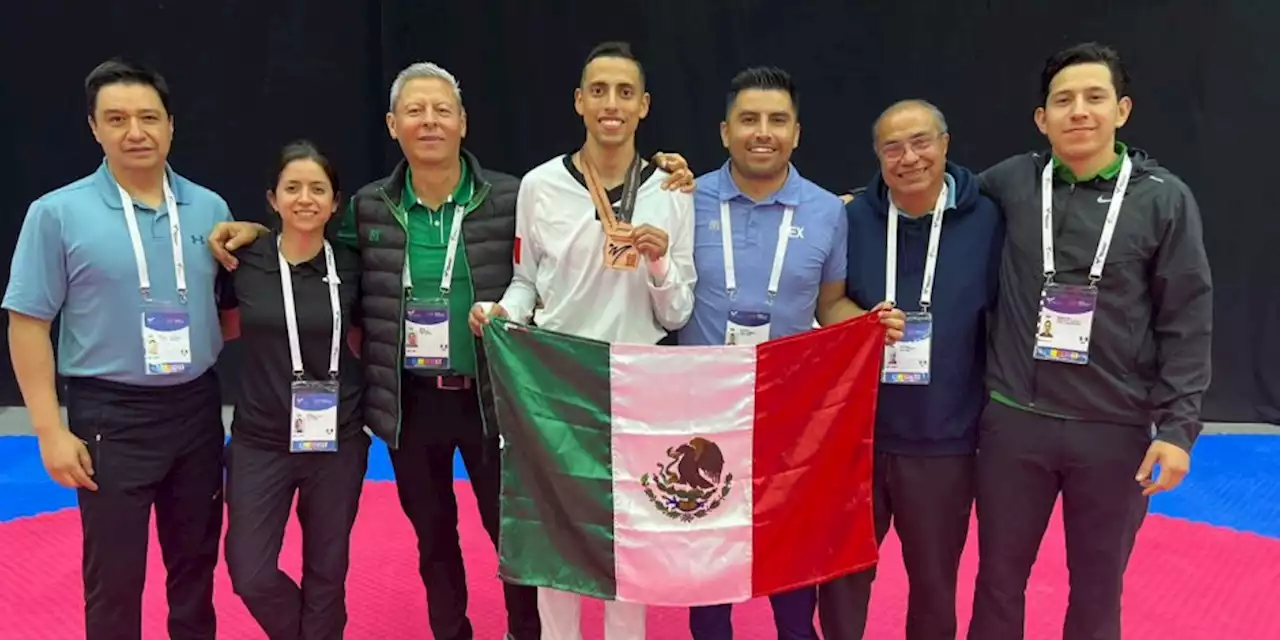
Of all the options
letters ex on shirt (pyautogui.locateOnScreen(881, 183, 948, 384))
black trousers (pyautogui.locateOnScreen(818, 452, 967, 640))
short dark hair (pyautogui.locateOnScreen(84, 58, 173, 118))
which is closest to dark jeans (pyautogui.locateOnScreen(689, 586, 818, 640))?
black trousers (pyautogui.locateOnScreen(818, 452, 967, 640))

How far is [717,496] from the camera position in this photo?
2.48 metres

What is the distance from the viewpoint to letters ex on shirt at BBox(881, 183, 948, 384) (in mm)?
2535

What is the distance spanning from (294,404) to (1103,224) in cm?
219

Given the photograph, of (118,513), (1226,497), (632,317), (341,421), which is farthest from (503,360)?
(1226,497)

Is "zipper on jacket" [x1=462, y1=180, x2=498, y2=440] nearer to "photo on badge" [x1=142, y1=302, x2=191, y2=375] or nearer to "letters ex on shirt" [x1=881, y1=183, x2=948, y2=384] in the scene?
"photo on badge" [x1=142, y1=302, x2=191, y2=375]

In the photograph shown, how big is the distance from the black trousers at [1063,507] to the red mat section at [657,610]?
0.73 metres

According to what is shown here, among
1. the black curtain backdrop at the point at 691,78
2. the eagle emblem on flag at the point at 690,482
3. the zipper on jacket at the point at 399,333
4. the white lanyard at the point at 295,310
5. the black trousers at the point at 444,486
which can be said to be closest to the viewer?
the eagle emblem on flag at the point at 690,482

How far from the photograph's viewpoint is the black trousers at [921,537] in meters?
2.60

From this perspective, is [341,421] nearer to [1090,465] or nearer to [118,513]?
[118,513]

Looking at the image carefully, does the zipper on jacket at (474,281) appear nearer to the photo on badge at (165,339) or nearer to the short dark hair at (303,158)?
the short dark hair at (303,158)

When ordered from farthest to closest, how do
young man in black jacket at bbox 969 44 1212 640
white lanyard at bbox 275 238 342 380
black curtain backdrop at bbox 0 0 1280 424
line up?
black curtain backdrop at bbox 0 0 1280 424, white lanyard at bbox 275 238 342 380, young man in black jacket at bbox 969 44 1212 640

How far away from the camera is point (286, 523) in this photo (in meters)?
2.70

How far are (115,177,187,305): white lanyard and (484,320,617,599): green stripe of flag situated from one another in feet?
2.86

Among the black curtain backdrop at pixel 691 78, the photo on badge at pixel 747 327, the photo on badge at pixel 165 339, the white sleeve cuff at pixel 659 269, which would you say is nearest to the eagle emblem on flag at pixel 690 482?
the photo on badge at pixel 747 327
